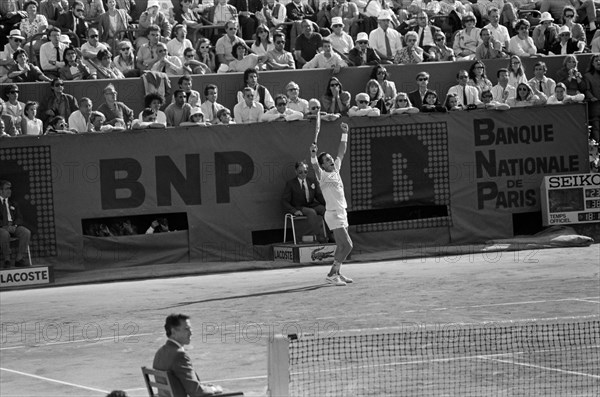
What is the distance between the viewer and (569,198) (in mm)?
25344

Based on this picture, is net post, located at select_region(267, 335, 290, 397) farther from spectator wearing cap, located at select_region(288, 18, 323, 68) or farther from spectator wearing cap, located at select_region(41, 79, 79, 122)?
spectator wearing cap, located at select_region(288, 18, 323, 68)

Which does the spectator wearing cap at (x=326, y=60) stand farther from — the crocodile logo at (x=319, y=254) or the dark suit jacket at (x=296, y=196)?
the crocodile logo at (x=319, y=254)

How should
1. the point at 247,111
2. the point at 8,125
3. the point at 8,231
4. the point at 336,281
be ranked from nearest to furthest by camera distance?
1. the point at 336,281
2. the point at 8,231
3. the point at 8,125
4. the point at 247,111

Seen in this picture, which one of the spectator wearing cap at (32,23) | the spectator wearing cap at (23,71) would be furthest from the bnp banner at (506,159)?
the spectator wearing cap at (32,23)

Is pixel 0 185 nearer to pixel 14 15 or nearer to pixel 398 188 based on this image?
pixel 14 15

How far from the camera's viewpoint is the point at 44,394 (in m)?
12.8

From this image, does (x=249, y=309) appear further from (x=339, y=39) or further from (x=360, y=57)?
(x=339, y=39)

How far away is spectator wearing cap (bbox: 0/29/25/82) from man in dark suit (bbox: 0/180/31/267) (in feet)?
7.97

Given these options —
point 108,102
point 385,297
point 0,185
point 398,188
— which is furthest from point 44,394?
point 398,188

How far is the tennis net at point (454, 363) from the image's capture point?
1252cm

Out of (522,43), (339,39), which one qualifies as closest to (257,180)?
(339,39)

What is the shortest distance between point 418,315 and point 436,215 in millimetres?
8209

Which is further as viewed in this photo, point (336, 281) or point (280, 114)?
point (280, 114)

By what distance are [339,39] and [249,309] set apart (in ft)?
32.3
